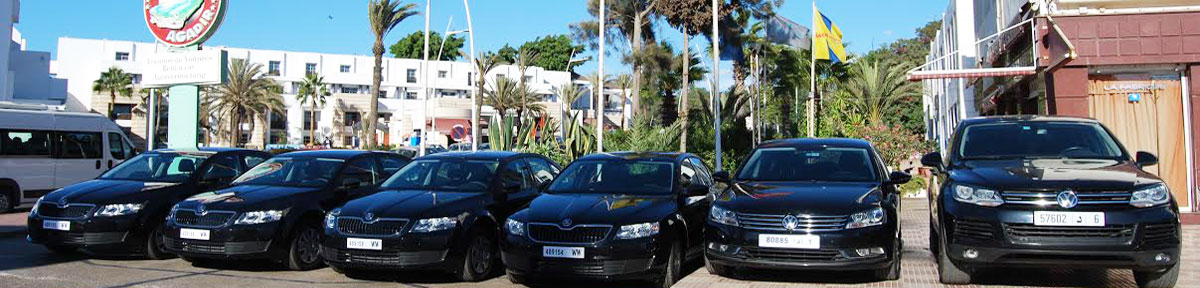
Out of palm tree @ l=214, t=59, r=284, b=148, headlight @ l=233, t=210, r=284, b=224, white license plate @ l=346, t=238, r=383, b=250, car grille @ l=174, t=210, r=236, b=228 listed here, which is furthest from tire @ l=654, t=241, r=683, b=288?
palm tree @ l=214, t=59, r=284, b=148

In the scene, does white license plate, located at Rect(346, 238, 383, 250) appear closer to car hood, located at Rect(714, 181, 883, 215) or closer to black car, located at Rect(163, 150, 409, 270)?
black car, located at Rect(163, 150, 409, 270)

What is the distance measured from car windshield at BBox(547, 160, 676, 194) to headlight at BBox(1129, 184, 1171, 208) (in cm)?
411

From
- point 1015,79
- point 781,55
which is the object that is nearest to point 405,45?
point 781,55

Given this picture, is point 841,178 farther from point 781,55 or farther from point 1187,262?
point 781,55

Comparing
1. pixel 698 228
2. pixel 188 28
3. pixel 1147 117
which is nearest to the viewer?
pixel 698 228

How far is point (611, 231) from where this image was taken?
25.2ft

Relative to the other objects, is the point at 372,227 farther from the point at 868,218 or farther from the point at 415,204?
the point at 868,218

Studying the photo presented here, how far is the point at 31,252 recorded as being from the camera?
35.8 feet

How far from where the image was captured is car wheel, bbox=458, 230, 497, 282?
8.48 meters

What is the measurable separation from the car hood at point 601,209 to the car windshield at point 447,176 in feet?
3.60

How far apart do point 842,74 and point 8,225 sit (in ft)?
124

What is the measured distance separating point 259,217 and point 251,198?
15.0 inches

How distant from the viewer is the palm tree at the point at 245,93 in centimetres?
5706

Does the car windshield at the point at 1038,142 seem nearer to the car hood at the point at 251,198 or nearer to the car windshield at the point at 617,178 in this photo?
the car windshield at the point at 617,178
